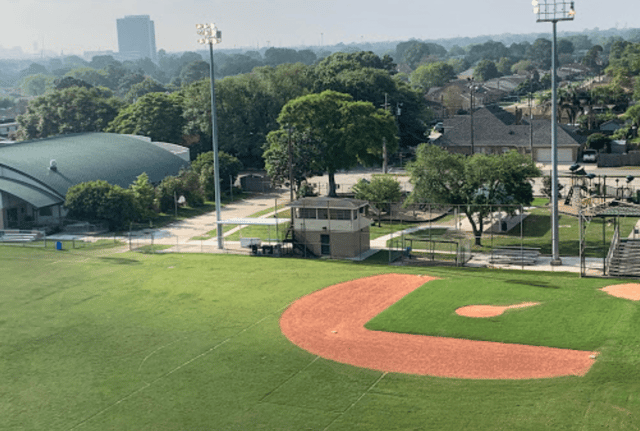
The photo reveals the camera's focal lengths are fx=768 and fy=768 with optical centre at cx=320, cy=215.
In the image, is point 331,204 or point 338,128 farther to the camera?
point 338,128

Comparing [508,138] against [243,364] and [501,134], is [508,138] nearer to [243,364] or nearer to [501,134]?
[501,134]

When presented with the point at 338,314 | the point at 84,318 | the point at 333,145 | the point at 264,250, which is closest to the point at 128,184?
the point at 333,145

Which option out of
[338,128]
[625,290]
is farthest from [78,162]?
[625,290]

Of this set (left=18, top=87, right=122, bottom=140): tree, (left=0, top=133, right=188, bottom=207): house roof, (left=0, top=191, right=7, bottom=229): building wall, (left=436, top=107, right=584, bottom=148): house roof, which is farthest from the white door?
(left=0, top=191, right=7, bottom=229): building wall

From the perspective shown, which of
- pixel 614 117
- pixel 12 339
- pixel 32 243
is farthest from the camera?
pixel 614 117

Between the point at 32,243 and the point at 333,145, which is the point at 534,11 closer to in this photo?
the point at 333,145
